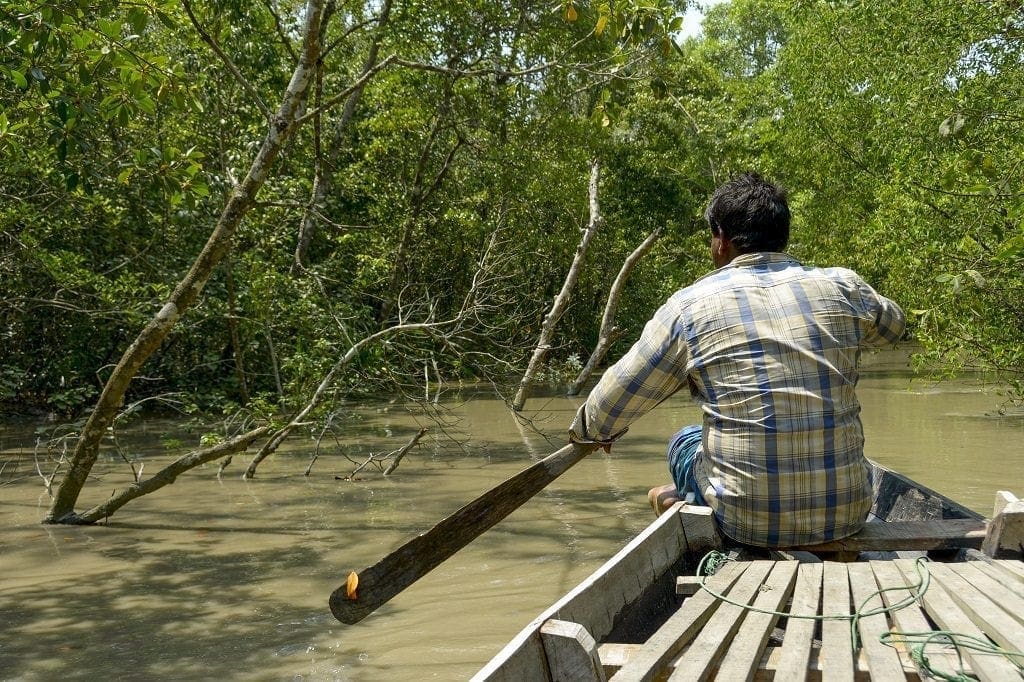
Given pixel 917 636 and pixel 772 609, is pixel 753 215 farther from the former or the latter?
pixel 917 636

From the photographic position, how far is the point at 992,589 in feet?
9.42

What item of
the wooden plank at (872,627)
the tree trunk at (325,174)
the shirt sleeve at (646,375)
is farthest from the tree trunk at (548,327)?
the wooden plank at (872,627)

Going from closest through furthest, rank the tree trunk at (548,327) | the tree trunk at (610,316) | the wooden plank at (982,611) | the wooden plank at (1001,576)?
the wooden plank at (982,611) < the wooden plank at (1001,576) < the tree trunk at (548,327) < the tree trunk at (610,316)

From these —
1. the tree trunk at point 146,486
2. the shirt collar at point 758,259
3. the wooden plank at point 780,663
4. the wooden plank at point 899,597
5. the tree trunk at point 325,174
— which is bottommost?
the tree trunk at point 146,486

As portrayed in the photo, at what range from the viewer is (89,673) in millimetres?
4719

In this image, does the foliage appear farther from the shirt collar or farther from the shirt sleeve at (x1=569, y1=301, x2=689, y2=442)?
the shirt sleeve at (x1=569, y1=301, x2=689, y2=442)

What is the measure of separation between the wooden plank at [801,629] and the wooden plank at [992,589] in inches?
16.0

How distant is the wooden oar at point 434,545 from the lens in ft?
9.84

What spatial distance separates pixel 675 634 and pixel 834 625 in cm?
43

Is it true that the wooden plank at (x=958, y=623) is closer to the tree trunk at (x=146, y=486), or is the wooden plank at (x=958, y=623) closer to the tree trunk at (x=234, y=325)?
the tree trunk at (x=146, y=486)

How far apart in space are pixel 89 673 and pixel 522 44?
12.5 metres

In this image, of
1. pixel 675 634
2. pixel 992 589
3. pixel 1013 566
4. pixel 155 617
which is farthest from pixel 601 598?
pixel 155 617

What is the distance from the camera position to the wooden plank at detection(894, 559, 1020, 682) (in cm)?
224

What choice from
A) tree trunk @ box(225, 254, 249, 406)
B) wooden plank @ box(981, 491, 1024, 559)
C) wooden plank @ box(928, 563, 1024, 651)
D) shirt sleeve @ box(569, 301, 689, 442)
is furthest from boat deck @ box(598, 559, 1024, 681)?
tree trunk @ box(225, 254, 249, 406)
